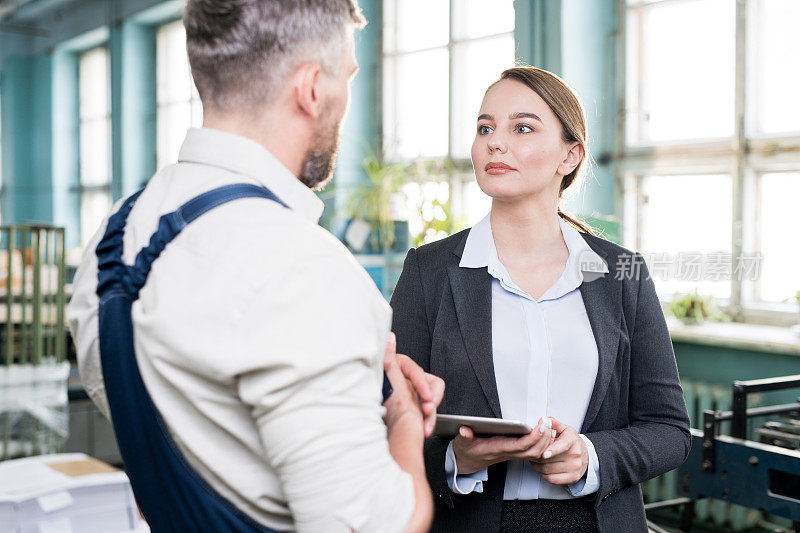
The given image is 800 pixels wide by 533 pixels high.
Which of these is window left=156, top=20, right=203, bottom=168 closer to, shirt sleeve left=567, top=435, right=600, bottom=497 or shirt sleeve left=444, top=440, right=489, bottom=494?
shirt sleeve left=444, top=440, right=489, bottom=494

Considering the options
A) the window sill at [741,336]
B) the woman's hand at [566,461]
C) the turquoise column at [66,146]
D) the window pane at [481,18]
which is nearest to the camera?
the woman's hand at [566,461]

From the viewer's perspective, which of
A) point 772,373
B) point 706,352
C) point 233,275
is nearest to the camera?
point 233,275

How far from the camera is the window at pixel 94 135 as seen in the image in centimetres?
785

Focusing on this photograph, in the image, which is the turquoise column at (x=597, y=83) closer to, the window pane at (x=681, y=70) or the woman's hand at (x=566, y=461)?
the window pane at (x=681, y=70)

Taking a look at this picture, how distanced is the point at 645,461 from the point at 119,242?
3.57ft

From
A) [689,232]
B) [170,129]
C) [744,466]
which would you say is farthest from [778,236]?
[170,129]

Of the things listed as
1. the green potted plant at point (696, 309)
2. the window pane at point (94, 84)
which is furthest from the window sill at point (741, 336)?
the window pane at point (94, 84)

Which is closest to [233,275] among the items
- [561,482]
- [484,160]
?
[561,482]

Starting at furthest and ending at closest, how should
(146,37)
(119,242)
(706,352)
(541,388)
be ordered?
(146,37), (706,352), (541,388), (119,242)

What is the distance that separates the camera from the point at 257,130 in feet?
2.92

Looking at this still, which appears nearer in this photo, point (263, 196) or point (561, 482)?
point (263, 196)

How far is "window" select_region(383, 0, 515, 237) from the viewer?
467 centimetres

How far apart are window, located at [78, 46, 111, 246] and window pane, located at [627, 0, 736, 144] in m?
5.66

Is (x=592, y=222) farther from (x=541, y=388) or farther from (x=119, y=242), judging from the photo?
(x=119, y=242)
